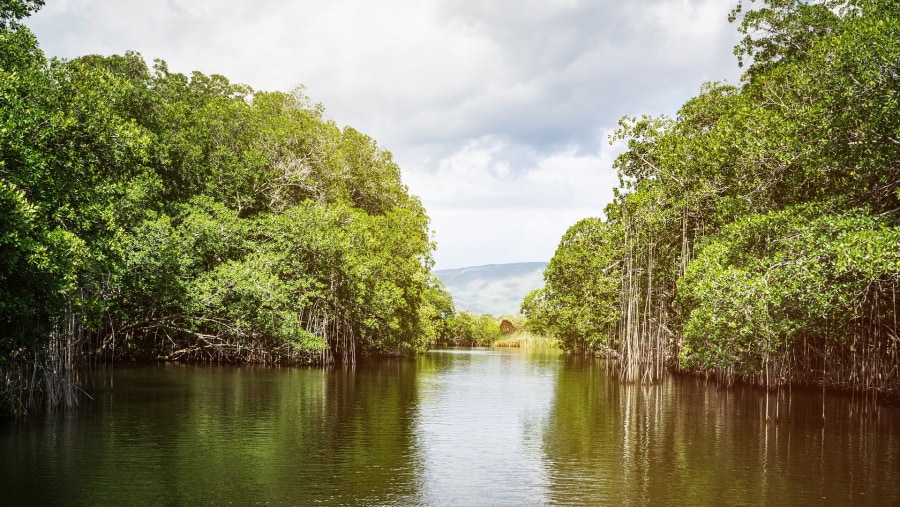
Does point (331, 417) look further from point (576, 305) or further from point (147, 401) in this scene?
point (576, 305)

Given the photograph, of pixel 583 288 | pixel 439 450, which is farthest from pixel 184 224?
pixel 583 288

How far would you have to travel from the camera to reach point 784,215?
20.0m

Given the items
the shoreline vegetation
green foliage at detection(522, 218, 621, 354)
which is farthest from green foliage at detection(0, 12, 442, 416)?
the shoreline vegetation

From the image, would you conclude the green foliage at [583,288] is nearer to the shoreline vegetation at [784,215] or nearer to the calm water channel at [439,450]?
the shoreline vegetation at [784,215]

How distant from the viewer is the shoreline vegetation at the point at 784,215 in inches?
635

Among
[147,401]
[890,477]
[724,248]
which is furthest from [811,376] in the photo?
[147,401]

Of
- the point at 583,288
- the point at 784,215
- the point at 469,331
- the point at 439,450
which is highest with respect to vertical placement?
the point at 784,215

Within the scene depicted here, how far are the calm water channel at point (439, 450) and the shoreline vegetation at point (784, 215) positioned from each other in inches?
86.5

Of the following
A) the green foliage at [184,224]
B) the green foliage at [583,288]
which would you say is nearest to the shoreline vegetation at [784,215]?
the green foliage at [583,288]

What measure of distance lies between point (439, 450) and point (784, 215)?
43.4ft

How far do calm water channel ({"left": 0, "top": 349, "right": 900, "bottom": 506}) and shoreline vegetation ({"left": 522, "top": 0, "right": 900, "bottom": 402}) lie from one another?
2.20 metres

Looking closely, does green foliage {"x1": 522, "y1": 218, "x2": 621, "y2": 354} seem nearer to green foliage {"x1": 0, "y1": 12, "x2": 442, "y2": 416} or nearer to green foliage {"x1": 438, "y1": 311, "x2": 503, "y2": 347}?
green foliage {"x1": 0, "y1": 12, "x2": 442, "y2": 416}

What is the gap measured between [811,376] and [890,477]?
1424 cm

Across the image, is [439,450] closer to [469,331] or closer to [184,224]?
[184,224]
